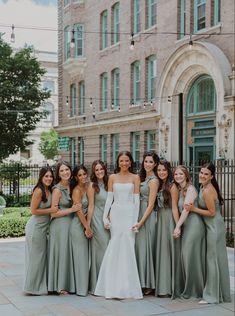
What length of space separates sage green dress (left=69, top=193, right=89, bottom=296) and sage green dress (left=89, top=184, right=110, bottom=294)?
10 centimetres

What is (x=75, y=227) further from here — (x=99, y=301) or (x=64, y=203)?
(x=99, y=301)

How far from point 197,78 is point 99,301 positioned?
13241mm

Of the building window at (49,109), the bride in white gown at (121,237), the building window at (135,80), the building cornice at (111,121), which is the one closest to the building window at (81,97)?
the building cornice at (111,121)

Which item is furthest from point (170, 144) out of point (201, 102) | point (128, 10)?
point (128, 10)

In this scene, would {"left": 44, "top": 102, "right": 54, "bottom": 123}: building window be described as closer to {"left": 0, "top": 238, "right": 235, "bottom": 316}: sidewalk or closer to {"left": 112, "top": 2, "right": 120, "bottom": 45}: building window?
{"left": 112, "top": 2, "right": 120, "bottom": 45}: building window

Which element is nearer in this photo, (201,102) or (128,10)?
(201,102)

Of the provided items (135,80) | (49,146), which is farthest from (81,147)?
(49,146)

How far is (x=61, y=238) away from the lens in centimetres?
674

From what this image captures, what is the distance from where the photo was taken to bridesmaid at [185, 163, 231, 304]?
626 cm

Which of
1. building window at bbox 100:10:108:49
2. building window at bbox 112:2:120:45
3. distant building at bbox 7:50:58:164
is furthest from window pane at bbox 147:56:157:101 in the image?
distant building at bbox 7:50:58:164

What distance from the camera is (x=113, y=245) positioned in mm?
6539

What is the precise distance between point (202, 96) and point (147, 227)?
12.3 metres

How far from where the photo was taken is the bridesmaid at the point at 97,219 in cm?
675

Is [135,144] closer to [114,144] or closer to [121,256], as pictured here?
[114,144]
